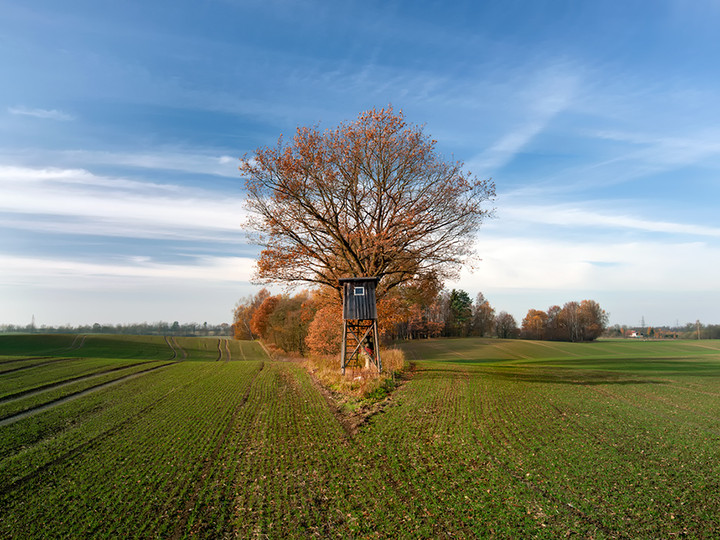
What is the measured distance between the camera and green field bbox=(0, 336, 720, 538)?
216 inches

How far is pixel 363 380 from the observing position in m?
15.6

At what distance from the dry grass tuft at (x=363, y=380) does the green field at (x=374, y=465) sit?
3.49 feet

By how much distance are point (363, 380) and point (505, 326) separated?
8817 cm

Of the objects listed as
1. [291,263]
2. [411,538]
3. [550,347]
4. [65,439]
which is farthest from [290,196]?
[550,347]

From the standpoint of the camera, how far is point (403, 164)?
20609mm

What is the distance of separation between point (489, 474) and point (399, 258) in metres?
15.2

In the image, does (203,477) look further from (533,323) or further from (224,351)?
(533,323)

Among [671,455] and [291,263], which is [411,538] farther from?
[291,263]

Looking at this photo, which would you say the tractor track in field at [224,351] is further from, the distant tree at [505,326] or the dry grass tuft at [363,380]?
the distant tree at [505,326]

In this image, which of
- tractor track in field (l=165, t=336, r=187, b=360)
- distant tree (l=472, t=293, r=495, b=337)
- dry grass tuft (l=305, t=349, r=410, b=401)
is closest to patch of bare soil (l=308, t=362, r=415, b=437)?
dry grass tuft (l=305, t=349, r=410, b=401)

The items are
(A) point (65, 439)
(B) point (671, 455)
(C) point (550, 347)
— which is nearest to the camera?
(B) point (671, 455)

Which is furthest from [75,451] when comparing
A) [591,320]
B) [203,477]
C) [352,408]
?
[591,320]

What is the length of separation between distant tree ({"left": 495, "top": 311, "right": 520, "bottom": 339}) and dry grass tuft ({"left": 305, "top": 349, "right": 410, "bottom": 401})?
8018 cm

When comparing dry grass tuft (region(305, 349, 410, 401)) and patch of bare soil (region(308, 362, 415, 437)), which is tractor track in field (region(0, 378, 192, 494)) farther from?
dry grass tuft (region(305, 349, 410, 401))
